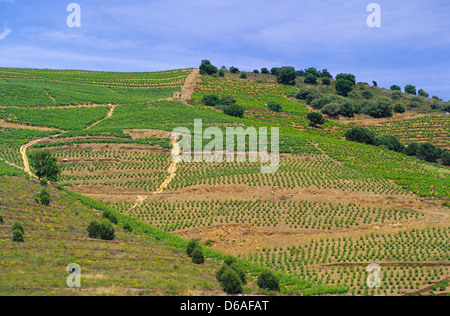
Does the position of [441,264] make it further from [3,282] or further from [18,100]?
[18,100]

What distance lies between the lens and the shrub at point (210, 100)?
7494 cm

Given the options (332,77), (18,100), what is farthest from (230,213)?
(332,77)

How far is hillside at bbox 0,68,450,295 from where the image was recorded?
21359mm

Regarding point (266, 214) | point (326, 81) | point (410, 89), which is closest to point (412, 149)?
point (266, 214)

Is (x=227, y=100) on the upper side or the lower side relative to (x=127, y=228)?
upper

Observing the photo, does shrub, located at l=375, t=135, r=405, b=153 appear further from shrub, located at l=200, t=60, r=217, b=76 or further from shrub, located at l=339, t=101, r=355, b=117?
shrub, located at l=200, t=60, r=217, b=76

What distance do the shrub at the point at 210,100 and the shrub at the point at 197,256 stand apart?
5351 centimetres

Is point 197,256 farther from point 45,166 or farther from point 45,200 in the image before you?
point 45,166

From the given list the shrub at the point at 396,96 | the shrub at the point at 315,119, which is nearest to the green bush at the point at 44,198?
the shrub at the point at 315,119

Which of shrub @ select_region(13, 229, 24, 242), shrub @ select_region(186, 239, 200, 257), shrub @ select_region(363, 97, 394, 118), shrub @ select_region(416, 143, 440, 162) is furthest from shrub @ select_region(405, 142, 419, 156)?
shrub @ select_region(13, 229, 24, 242)

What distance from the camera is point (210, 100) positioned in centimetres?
7500

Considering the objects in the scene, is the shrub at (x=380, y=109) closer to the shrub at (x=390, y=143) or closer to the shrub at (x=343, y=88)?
the shrub at (x=343, y=88)

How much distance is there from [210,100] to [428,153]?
120ft
